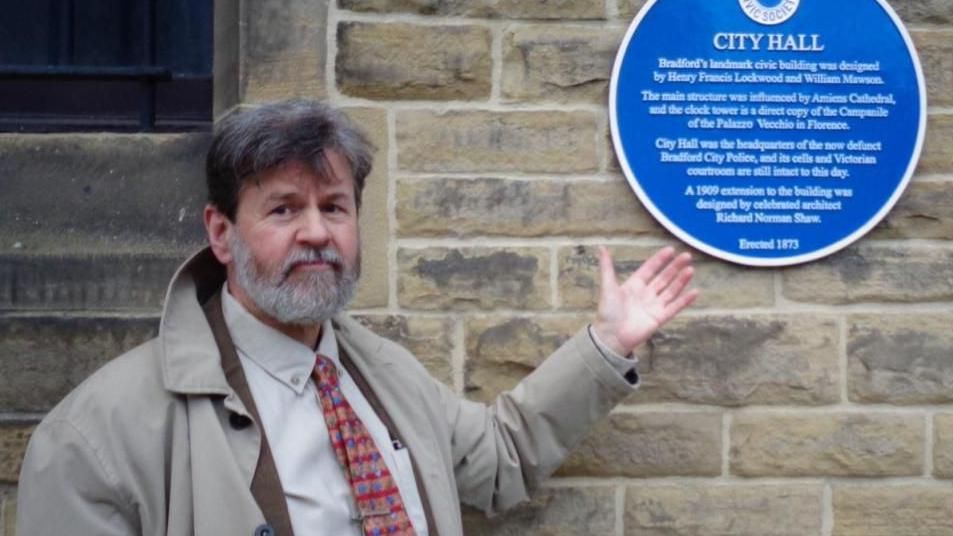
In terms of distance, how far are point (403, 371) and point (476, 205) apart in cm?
70

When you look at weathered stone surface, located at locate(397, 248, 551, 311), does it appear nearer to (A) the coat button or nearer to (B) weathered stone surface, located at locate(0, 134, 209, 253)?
(B) weathered stone surface, located at locate(0, 134, 209, 253)

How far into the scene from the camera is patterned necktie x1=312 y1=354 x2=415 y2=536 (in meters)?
3.03

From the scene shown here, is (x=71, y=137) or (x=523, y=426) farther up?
(x=71, y=137)

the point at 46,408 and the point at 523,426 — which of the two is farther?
the point at 46,408

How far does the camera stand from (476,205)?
3979 millimetres

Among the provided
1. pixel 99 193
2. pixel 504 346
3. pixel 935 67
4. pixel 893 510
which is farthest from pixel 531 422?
pixel 935 67

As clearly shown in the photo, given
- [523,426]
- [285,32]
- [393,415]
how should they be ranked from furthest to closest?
[285,32] → [523,426] → [393,415]

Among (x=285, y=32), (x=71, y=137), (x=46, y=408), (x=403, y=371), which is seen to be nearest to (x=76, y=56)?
(x=71, y=137)

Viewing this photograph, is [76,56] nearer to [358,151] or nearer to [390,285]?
[390,285]

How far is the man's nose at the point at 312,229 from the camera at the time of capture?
3104mm

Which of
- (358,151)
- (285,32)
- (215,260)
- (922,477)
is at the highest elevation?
(285,32)

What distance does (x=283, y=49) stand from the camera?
3.93 meters

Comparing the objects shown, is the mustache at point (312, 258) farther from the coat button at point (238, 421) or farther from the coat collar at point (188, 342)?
the coat button at point (238, 421)

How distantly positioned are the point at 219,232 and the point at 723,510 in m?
1.64
